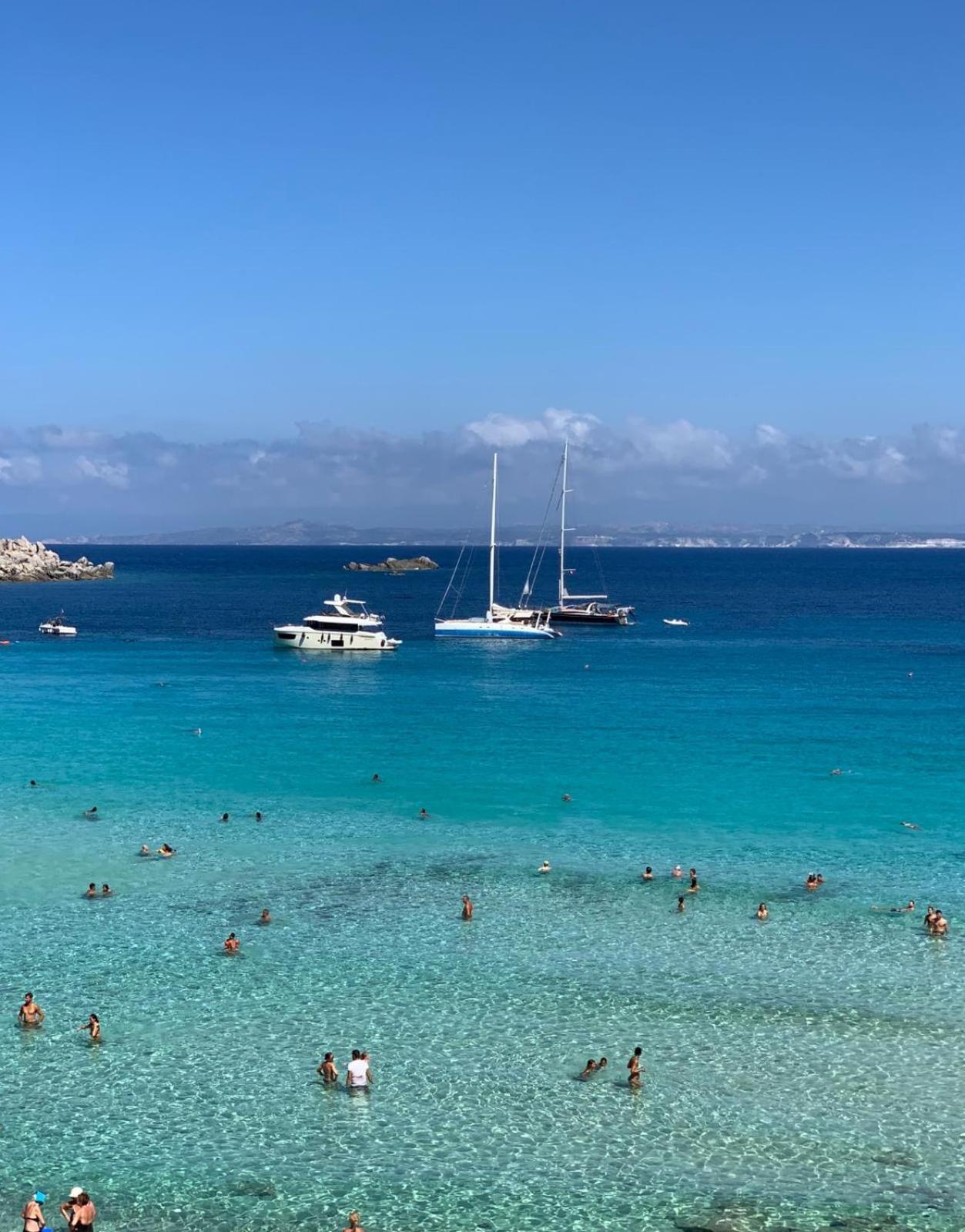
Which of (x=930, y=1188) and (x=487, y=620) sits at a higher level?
(x=487, y=620)

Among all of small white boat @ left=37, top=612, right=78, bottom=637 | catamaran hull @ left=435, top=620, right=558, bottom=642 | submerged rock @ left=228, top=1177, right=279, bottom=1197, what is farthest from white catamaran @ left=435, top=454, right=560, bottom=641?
submerged rock @ left=228, top=1177, right=279, bottom=1197

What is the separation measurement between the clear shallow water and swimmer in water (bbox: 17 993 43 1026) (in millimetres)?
427

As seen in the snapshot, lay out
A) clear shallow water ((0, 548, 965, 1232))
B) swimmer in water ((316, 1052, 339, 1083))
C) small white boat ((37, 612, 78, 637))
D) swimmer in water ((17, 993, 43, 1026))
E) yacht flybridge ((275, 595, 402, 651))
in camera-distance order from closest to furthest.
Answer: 1. clear shallow water ((0, 548, 965, 1232))
2. swimmer in water ((316, 1052, 339, 1083))
3. swimmer in water ((17, 993, 43, 1026))
4. yacht flybridge ((275, 595, 402, 651))
5. small white boat ((37, 612, 78, 637))

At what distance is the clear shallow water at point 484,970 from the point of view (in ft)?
84.0

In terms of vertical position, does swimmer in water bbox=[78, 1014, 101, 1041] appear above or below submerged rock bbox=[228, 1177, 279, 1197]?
above

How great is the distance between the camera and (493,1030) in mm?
32094

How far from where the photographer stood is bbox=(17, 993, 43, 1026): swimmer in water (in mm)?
31703

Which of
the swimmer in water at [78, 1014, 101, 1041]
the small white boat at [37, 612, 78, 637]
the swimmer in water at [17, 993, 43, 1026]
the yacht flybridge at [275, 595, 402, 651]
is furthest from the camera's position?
the small white boat at [37, 612, 78, 637]

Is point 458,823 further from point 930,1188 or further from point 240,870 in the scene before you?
point 930,1188

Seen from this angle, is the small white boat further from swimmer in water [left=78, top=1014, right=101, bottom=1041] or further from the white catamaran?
swimmer in water [left=78, top=1014, right=101, bottom=1041]

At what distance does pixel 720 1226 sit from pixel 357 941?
16.7 m

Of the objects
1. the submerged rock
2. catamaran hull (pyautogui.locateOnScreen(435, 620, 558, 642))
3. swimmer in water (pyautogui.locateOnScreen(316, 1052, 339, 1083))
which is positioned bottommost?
the submerged rock

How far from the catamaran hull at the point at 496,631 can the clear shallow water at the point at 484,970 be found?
46.9 meters

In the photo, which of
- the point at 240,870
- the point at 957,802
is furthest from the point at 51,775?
the point at 957,802
